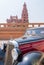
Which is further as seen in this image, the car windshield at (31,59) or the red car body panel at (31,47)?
the red car body panel at (31,47)

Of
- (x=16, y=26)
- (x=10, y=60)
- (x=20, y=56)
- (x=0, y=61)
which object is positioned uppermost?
(x=20, y=56)

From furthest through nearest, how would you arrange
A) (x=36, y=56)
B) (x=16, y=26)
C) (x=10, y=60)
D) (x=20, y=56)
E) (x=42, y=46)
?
1. (x=16, y=26)
2. (x=10, y=60)
3. (x=42, y=46)
4. (x=20, y=56)
5. (x=36, y=56)

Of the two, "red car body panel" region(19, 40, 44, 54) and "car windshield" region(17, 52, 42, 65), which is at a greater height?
"car windshield" region(17, 52, 42, 65)

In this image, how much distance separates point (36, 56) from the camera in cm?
384

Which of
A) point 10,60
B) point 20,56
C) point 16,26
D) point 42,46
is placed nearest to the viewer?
point 20,56

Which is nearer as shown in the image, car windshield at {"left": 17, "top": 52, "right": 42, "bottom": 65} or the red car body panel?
car windshield at {"left": 17, "top": 52, "right": 42, "bottom": 65}

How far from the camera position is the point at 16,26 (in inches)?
1227

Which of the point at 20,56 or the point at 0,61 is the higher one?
the point at 20,56

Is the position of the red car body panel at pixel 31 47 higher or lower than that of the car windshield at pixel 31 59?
lower

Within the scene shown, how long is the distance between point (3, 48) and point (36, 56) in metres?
2.95

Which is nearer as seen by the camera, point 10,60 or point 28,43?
point 28,43

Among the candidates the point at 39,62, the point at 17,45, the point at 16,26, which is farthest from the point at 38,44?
the point at 16,26

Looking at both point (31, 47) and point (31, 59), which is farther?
point (31, 47)

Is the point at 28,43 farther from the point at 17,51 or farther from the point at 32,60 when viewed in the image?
the point at 32,60
